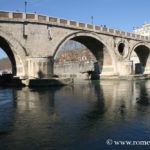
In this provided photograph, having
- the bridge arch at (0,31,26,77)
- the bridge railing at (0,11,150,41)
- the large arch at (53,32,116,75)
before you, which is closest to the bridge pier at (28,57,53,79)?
the bridge arch at (0,31,26,77)

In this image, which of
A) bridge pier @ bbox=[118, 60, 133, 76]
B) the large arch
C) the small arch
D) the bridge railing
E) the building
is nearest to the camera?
the bridge railing

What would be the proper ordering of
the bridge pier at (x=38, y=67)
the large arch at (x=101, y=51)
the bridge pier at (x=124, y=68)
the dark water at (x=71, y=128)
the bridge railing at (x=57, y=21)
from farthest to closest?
1. the bridge pier at (x=124, y=68)
2. the large arch at (x=101, y=51)
3. the bridge railing at (x=57, y=21)
4. the bridge pier at (x=38, y=67)
5. the dark water at (x=71, y=128)

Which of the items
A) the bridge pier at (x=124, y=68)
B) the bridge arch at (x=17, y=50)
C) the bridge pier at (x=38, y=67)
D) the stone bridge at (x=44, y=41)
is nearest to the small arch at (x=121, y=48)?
the stone bridge at (x=44, y=41)

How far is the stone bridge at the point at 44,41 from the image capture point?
→ 33812 millimetres

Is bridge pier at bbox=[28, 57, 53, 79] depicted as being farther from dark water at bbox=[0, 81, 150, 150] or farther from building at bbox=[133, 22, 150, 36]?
building at bbox=[133, 22, 150, 36]

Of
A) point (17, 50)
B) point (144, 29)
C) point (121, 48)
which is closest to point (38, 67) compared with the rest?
point (17, 50)

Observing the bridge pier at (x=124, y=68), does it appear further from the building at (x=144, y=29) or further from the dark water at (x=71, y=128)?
the building at (x=144, y=29)

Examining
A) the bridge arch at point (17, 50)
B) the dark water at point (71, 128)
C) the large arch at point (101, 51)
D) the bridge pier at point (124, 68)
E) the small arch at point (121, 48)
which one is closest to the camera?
the dark water at point (71, 128)

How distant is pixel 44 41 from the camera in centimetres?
3716

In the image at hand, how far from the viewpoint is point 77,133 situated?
1047 centimetres

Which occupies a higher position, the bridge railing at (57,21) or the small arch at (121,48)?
the bridge railing at (57,21)

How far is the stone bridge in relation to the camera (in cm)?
3381

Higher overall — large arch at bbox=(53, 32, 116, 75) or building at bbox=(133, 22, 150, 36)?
building at bbox=(133, 22, 150, 36)

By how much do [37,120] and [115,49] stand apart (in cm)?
4001
